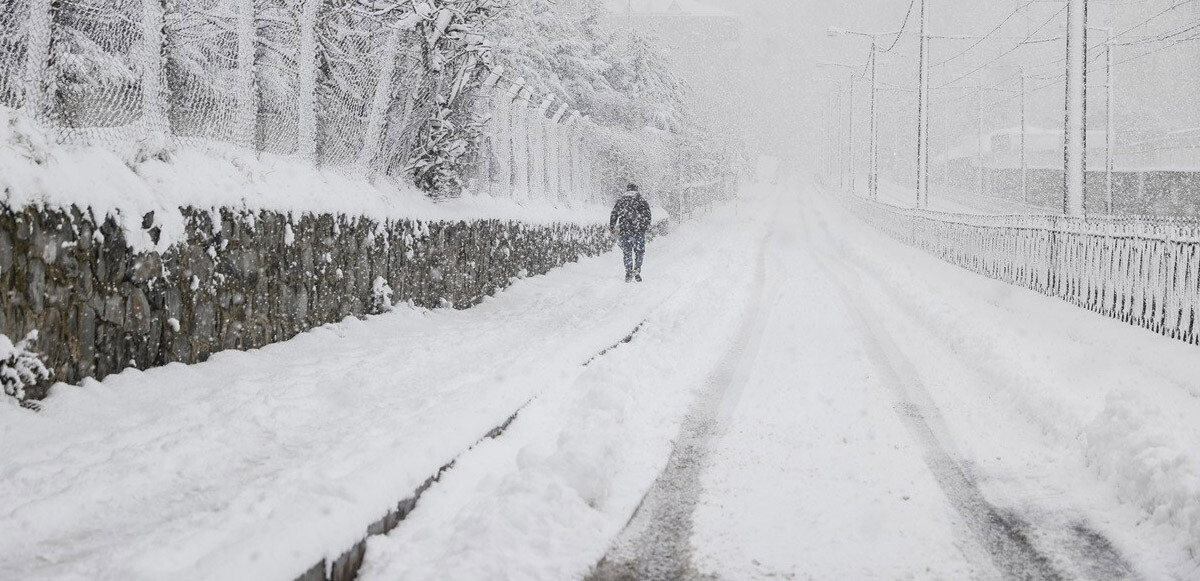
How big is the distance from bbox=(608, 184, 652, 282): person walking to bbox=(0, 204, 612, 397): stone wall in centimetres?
645

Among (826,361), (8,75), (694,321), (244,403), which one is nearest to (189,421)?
(244,403)

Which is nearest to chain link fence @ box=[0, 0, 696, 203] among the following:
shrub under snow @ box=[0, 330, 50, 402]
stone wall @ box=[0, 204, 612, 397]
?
stone wall @ box=[0, 204, 612, 397]

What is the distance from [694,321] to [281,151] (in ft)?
16.7

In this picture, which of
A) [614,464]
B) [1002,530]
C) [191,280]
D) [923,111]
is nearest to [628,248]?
[191,280]

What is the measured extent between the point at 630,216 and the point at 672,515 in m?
13.5

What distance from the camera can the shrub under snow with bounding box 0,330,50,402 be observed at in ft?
16.3

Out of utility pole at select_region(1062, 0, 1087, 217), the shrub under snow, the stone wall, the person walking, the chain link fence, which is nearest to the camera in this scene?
the shrub under snow

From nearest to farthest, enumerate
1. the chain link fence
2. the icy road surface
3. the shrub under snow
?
the icy road surface
the shrub under snow
the chain link fence

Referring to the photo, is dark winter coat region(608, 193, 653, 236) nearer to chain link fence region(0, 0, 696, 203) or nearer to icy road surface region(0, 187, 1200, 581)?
chain link fence region(0, 0, 696, 203)

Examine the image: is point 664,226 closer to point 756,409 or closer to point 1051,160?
point 756,409

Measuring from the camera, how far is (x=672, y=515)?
446 cm

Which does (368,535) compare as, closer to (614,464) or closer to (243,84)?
(614,464)

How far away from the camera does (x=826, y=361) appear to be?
8781mm

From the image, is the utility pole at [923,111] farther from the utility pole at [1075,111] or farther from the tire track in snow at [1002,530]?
the tire track in snow at [1002,530]
